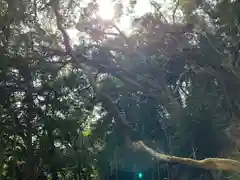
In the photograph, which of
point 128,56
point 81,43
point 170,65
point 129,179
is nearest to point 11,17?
point 81,43

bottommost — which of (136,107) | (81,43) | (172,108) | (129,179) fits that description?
(129,179)

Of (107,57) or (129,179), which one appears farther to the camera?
(129,179)

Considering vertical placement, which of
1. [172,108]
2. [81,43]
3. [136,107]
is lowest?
[172,108]

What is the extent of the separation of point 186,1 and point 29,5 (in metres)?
5.11

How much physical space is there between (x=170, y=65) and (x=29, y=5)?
692cm

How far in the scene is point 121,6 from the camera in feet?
52.0

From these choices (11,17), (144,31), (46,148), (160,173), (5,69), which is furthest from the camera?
(160,173)

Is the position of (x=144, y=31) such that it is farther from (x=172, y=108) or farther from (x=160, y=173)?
(x=160, y=173)

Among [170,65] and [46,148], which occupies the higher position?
→ [170,65]

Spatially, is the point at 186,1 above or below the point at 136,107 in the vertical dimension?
above

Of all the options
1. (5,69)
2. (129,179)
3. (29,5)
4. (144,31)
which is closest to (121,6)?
(144,31)

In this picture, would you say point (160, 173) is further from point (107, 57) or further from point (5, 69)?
point (5, 69)

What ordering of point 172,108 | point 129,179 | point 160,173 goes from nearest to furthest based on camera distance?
1. point 172,108
2. point 129,179
3. point 160,173

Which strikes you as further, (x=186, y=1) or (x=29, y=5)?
(x=186, y=1)
